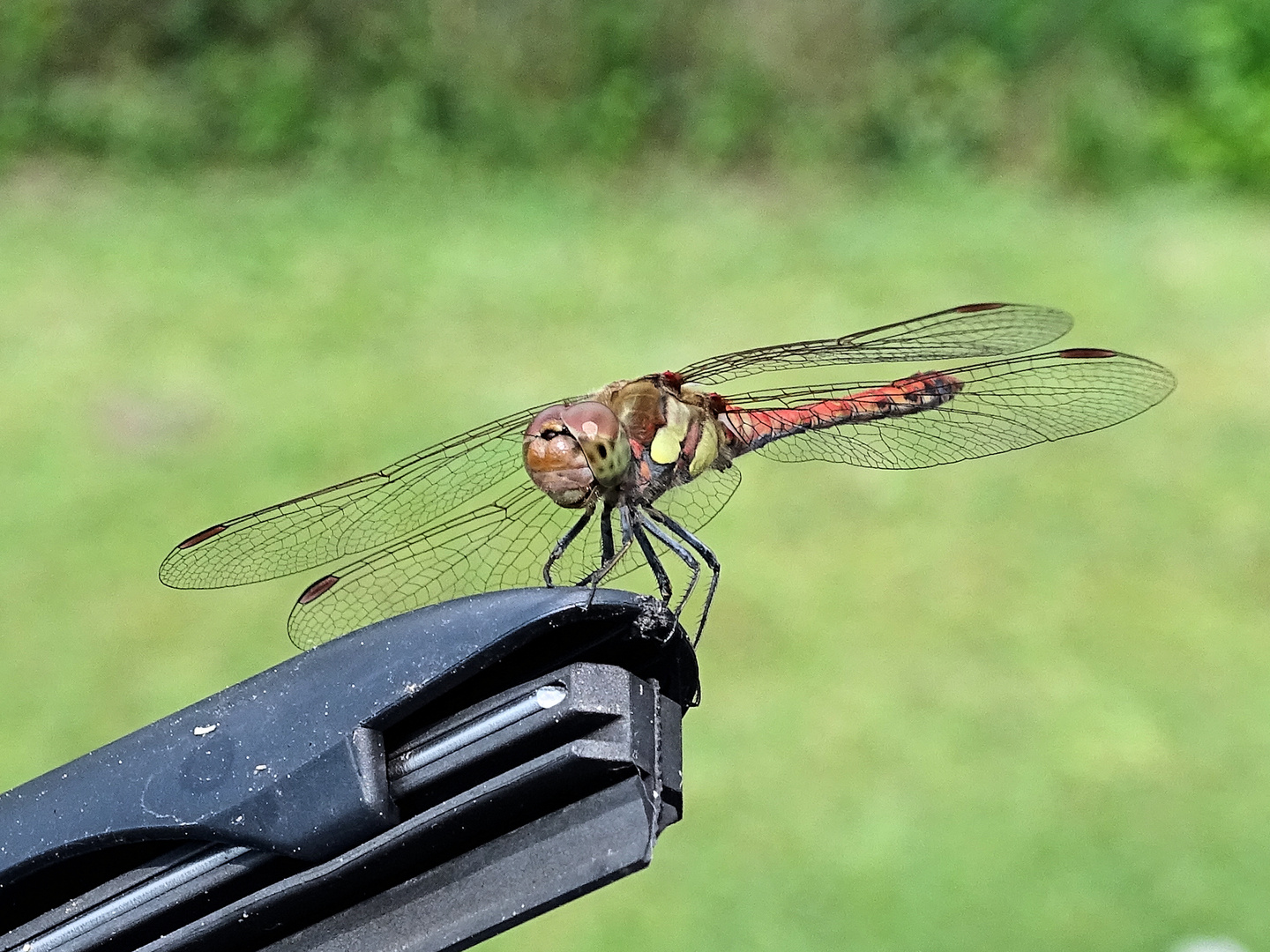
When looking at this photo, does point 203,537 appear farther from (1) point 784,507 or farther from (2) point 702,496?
(1) point 784,507

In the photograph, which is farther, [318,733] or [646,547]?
[646,547]

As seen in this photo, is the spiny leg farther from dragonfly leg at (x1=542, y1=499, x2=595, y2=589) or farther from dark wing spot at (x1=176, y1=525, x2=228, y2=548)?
dark wing spot at (x1=176, y1=525, x2=228, y2=548)

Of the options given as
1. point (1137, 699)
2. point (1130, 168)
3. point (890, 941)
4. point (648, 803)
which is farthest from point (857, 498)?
point (648, 803)

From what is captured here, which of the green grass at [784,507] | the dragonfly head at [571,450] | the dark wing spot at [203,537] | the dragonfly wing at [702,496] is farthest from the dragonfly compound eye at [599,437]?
the green grass at [784,507]

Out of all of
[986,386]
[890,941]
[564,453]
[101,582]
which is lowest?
[890,941]

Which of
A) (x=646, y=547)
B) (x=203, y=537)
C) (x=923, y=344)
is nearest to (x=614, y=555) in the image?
(x=646, y=547)

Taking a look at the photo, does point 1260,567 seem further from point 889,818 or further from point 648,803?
point 648,803
